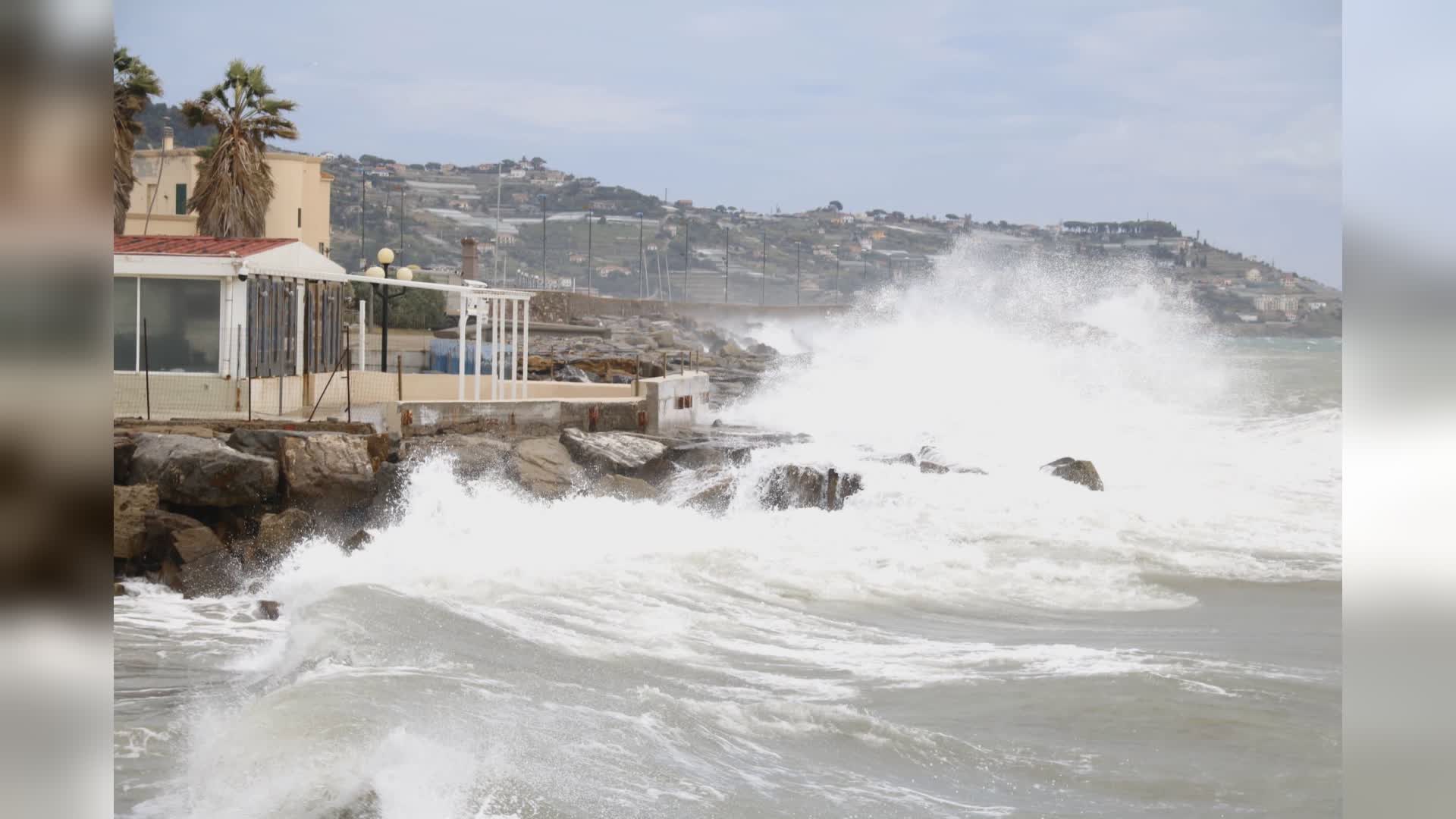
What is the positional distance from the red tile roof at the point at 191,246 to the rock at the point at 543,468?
3.53 meters

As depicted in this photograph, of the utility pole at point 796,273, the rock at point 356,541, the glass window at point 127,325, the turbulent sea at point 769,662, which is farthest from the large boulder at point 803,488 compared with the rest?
the utility pole at point 796,273

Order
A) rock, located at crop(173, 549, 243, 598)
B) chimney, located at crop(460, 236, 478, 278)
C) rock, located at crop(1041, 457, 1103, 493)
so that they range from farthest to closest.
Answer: chimney, located at crop(460, 236, 478, 278)
rock, located at crop(1041, 457, 1103, 493)
rock, located at crop(173, 549, 243, 598)

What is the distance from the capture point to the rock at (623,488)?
12906 millimetres

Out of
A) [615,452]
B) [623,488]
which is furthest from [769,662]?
[615,452]

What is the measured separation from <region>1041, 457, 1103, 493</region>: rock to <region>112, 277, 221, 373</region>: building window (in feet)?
30.8

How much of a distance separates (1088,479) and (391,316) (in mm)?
23080

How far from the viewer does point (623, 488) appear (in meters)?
13.0

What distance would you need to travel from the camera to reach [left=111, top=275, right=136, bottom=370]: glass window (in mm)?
13039

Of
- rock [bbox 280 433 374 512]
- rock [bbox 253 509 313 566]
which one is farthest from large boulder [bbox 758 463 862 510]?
rock [bbox 253 509 313 566]

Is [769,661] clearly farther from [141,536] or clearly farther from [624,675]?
[141,536]

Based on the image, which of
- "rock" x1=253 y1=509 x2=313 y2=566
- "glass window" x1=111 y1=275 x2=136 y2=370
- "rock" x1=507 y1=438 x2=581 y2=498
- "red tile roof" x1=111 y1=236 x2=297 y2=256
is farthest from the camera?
"red tile roof" x1=111 y1=236 x2=297 y2=256

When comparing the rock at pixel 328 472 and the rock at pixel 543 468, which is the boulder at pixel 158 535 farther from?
the rock at pixel 543 468

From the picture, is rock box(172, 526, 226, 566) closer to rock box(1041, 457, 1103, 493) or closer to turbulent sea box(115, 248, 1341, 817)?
turbulent sea box(115, 248, 1341, 817)

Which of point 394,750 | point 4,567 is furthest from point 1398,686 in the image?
point 394,750
